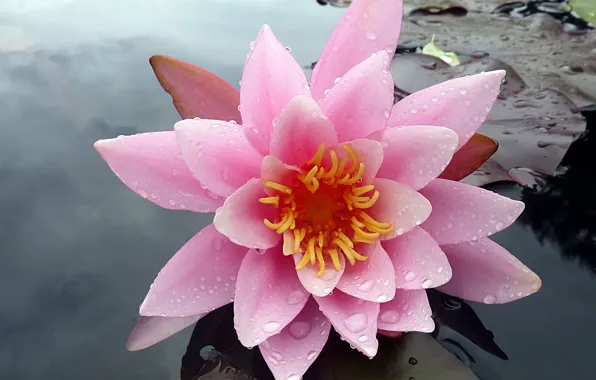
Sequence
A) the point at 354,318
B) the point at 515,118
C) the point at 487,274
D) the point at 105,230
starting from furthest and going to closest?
the point at 515,118
the point at 105,230
the point at 487,274
the point at 354,318

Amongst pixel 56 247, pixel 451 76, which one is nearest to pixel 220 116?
pixel 56 247

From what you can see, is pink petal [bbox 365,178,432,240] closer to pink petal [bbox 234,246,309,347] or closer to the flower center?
the flower center

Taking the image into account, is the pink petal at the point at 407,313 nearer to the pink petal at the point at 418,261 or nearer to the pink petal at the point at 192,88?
the pink petal at the point at 418,261

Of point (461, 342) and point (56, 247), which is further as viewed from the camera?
point (56, 247)

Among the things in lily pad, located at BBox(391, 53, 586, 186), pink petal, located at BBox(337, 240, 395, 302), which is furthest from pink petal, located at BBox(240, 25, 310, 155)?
lily pad, located at BBox(391, 53, 586, 186)

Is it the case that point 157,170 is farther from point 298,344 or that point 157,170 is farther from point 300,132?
point 298,344

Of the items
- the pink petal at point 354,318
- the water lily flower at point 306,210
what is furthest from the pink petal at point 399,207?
the pink petal at point 354,318

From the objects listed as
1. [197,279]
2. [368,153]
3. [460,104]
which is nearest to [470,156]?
[460,104]

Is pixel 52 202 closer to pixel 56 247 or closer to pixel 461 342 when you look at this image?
pixel 56 247
